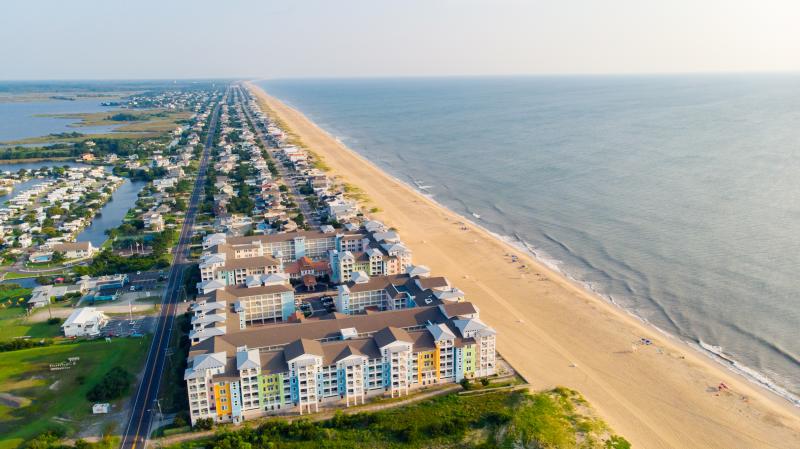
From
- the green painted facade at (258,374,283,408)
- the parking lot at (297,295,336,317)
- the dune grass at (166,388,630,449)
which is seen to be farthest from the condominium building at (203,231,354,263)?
the dune grass at (166,388,630,449)

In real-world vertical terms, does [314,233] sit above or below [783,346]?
above

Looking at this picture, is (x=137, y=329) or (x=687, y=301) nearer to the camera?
(x=137, y=329)

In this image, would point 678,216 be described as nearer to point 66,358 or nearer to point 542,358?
point 542,358

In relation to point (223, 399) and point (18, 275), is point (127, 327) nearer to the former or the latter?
point (223, 399)

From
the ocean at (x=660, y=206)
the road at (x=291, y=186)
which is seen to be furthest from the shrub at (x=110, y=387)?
the road at (x=291, y=186)

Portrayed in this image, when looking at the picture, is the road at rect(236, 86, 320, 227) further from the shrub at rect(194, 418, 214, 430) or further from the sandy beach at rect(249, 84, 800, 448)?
the shrub at rect(194, 418, 214, 430)

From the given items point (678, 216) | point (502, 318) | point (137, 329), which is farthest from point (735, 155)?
point (137, 329)
